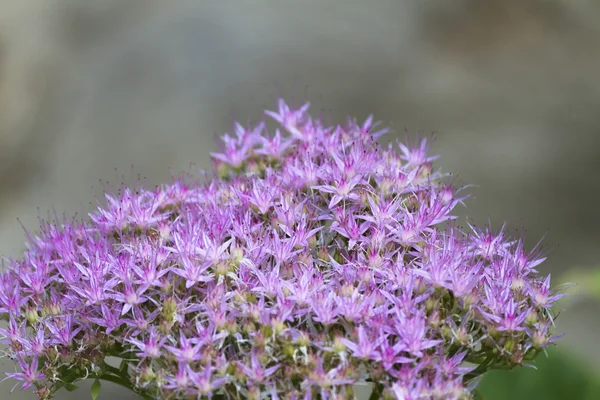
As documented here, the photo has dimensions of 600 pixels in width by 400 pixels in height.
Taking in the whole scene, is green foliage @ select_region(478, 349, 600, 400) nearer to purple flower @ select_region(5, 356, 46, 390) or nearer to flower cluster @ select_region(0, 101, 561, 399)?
flower cluster @ select_region(0, 101, 561, 399)

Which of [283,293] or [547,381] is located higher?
[547,381]

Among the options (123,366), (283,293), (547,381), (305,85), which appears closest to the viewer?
(283,293)

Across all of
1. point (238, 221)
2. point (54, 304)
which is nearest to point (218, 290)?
point (238, 221)

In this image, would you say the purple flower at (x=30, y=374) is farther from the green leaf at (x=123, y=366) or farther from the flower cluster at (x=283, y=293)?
the green leaf at (x=123, y=366)

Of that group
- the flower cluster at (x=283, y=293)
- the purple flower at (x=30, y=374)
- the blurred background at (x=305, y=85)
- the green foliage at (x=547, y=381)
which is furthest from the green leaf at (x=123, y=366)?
the blurred background at (x=305, y=85)

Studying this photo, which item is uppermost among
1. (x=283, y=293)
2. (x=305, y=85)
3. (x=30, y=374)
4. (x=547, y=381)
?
(x=305, y=85)

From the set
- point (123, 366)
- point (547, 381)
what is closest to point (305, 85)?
point (547, 381)

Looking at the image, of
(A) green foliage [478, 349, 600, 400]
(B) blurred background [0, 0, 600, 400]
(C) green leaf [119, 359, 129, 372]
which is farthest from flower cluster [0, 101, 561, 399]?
(B) blurred background [0, 0, 600, 400]

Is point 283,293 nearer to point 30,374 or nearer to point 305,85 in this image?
point 30,374
